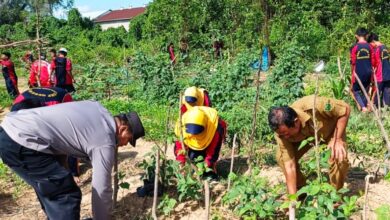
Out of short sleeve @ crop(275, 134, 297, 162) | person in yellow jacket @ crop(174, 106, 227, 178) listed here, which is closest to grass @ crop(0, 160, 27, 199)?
person in yellow jacket @ crop(174, 106, 227, 178)

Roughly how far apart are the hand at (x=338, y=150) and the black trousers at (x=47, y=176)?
70.5 inches

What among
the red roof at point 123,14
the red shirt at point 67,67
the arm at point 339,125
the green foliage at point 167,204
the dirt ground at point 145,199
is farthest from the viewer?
the red roof at point 123,14

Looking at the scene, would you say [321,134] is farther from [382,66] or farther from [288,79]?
[382,66]

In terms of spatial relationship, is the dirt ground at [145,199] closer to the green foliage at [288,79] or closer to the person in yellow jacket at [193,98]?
the person in yellow jacket at [193,98]

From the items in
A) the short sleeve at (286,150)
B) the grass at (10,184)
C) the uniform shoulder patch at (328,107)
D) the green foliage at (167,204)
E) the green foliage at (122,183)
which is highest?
the uniform shoulder patch at (328,107)

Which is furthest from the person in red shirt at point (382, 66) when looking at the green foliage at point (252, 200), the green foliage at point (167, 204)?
the green foliage at point (167, 204)

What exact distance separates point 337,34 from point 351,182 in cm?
1071

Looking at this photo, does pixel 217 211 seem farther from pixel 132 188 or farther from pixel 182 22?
pixel 182 22

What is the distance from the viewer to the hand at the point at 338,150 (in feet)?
10.4

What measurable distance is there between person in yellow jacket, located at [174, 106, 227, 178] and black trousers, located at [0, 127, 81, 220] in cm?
141

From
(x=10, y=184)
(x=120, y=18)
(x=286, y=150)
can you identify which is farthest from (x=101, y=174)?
(x=120, y=18)

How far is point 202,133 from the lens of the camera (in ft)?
13.5

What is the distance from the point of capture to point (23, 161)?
2650 mm

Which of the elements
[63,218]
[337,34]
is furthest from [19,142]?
[337,34]
